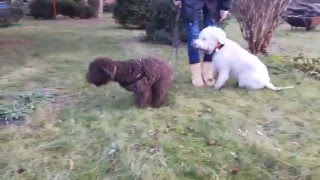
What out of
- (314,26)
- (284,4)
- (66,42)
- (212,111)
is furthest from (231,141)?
(314,26)

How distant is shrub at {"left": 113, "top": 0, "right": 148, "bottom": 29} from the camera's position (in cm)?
1327

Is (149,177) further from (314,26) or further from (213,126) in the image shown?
A: (314,26)

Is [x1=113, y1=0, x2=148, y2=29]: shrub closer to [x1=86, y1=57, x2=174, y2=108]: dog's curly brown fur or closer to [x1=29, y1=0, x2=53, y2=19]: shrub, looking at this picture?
[x1=29, y1=0, x2=53, y2=19]: shrub

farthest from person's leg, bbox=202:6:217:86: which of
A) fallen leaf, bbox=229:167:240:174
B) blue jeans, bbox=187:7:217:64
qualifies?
fallen leaf, bbox=229:167:240:174

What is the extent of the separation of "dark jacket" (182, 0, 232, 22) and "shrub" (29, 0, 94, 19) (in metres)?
15.6

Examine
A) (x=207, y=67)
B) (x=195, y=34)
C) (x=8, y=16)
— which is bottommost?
(x=8, y=16)

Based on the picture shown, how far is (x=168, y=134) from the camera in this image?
159 inches

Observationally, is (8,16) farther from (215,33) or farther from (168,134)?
(168,134)

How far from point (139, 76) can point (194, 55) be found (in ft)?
4.78

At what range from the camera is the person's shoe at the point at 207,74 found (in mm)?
5742

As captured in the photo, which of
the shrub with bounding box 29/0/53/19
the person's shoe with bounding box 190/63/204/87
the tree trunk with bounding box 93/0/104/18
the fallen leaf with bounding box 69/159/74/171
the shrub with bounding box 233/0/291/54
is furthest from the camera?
the shrub with bounding box 29/0/53/19

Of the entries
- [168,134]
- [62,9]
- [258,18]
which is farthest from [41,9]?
[168,134]

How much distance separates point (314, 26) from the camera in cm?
1495

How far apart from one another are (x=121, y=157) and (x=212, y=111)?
1428 millimetres
